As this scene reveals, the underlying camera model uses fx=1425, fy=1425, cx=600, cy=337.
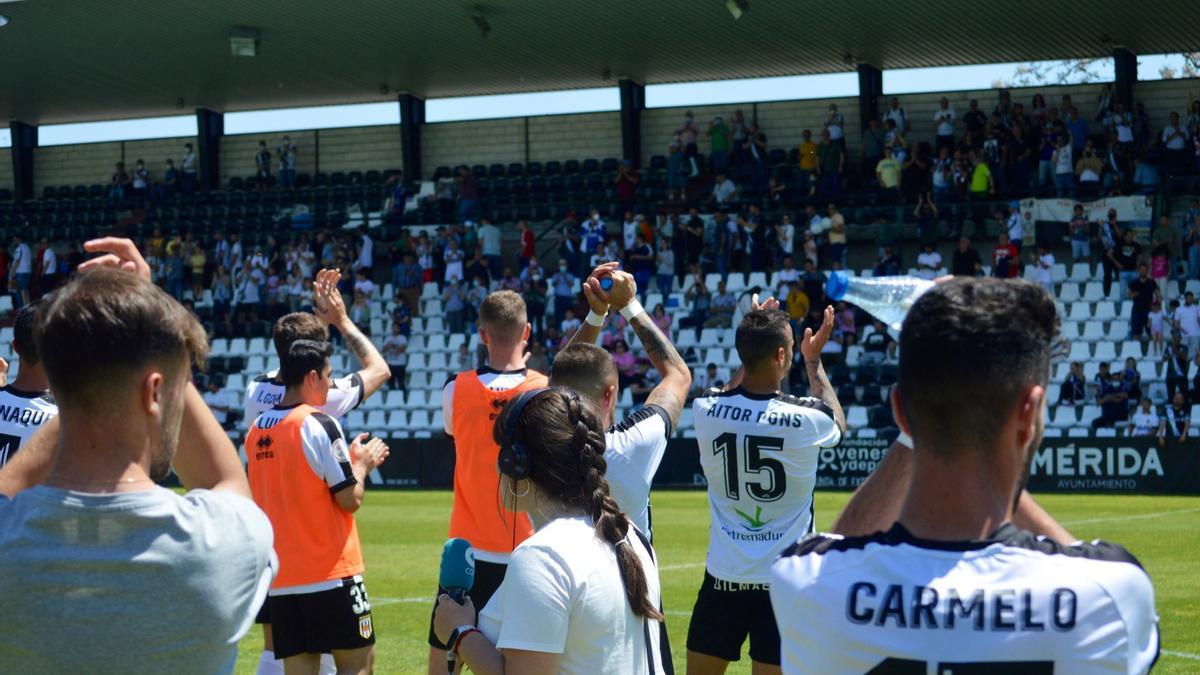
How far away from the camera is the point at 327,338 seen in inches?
296

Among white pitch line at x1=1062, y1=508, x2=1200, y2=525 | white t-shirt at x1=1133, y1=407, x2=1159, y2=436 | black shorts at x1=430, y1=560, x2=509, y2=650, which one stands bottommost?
white pitch line at x1=1062, y1=508, x2=1200, y2=525

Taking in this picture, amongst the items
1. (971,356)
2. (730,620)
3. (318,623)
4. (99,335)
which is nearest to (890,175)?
(730,620)

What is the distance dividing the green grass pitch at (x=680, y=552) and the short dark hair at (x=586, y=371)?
187 inches

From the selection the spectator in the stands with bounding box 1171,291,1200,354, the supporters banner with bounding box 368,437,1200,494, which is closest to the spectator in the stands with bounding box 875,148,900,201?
the spectator in the stands with bounding box 1171,291,1200,354

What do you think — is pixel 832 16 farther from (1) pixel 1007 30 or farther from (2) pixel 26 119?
(2) pixel 26 119

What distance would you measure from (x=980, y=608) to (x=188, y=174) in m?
40.8

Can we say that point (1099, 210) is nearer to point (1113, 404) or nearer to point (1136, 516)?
point (1113, 404)

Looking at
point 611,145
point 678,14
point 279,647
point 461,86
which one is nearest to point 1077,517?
point 279,647

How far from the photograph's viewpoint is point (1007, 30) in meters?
31.4

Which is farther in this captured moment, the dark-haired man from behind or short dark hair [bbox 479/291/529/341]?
short dark hair [bbox 479/291/529/341]

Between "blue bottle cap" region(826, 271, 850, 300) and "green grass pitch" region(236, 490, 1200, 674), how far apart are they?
632cm

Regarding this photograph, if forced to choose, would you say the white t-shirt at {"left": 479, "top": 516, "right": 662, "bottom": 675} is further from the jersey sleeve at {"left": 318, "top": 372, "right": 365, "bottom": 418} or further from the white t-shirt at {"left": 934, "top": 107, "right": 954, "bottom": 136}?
the white t-shirt at {"left": 934, "top": 107, "right": 954, "bottom": 136}

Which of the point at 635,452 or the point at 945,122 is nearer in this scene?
the point at 635,452

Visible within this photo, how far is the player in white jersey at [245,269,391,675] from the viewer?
682cm
